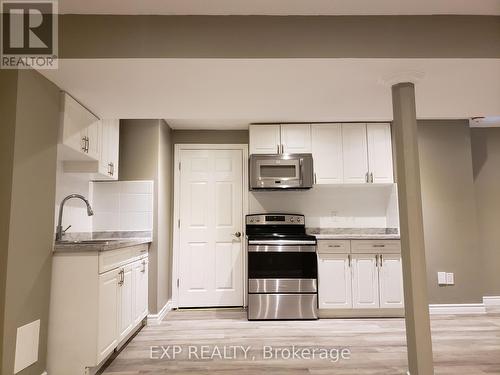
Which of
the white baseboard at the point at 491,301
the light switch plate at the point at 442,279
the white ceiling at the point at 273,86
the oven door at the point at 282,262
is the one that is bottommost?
the white baseboard at the point at 491,301

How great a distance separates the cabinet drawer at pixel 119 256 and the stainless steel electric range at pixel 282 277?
1.19 m

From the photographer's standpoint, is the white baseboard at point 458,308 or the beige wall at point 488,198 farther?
the beige wall at point 488,198

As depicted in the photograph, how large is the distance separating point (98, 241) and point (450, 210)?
399 centimetres

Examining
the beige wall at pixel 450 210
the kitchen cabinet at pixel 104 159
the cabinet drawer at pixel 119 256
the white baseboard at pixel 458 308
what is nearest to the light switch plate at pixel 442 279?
the beige wall at pixel 450 210

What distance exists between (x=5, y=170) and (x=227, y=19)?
155cm

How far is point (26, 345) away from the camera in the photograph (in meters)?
1.85

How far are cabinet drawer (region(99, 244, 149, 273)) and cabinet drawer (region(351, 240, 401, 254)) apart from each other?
2333 mm

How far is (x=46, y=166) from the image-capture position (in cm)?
208

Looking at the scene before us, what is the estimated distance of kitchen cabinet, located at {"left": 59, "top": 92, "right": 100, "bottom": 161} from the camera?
2254 millimetres

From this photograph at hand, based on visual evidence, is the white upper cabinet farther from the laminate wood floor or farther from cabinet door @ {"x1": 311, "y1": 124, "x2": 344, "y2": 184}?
cabinet door @ {"x1": 311, "y1": 124, "x2": 344, "y2": 184}

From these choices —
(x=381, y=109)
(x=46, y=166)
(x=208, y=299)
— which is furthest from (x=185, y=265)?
(x=381, y=109)

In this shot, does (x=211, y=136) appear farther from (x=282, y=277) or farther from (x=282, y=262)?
(x=282, y=277)

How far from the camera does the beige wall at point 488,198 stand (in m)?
4.18

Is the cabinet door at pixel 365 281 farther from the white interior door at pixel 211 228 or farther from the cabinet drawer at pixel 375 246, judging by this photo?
the white interior door at pixel 211 228
